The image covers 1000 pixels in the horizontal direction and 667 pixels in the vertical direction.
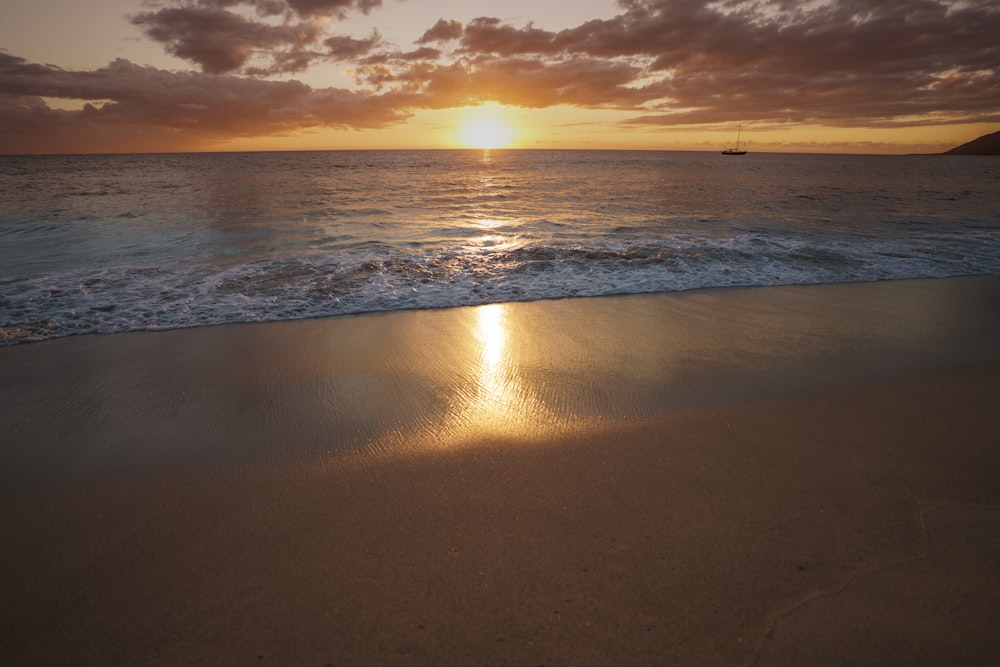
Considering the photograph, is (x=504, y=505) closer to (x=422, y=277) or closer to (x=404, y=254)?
(x=422, y=277)

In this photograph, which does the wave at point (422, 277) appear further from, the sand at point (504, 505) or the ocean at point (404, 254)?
the sand at point (504, 505)

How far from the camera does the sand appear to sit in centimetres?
214

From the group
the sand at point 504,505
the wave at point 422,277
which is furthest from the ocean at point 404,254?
the sand at point 504,505

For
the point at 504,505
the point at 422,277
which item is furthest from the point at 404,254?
the point at 504,505

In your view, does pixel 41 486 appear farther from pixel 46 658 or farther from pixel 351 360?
pixel 351 360

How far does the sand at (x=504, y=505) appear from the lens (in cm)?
214

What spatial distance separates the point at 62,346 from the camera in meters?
5.96

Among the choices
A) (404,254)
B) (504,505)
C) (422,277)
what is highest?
(404,254)

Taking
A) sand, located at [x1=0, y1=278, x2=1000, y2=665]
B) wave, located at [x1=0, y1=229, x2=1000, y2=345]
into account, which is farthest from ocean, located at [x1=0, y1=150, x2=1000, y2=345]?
sand, located at [x1=0, y1=278, x2=1000, y2=665]

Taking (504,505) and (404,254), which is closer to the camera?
(504,505)

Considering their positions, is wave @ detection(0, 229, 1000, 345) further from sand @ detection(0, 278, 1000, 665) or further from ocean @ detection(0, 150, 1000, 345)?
sand @ detection(0, 278, 1000, 665)

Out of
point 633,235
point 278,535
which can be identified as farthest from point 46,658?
point 633,235

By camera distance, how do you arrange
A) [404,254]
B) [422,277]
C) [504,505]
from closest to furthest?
[504,505], [422,277], [404,254]

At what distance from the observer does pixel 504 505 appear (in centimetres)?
297
